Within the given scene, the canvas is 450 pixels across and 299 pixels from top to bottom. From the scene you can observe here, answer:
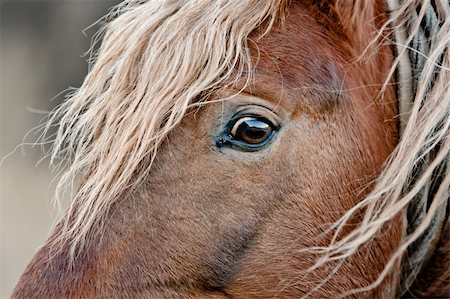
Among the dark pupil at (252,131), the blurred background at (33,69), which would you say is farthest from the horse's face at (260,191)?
the blurred background at (33,69)

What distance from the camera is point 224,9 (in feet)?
7.63

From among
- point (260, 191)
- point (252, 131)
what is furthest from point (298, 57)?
point (260, 191)

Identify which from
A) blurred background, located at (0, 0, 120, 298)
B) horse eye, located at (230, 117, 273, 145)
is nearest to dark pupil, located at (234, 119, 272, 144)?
horse eye, located at (230, 117, 273, 145)

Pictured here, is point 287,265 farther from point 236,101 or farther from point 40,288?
point 40,288

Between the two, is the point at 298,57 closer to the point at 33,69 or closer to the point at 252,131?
the point at 252,131

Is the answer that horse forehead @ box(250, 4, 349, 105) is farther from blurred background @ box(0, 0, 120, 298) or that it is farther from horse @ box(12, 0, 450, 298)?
blurred background @ box(0, 0, 120, 298)

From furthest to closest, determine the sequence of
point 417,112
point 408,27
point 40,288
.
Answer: point 408,27 → point 417,112 → point 40,288

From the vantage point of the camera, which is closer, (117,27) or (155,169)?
(155,169)

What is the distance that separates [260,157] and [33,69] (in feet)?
30.0

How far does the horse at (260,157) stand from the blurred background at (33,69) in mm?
7127

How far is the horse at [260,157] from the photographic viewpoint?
2.15 metres

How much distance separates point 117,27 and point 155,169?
1.96ft

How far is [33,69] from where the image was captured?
35.5ft

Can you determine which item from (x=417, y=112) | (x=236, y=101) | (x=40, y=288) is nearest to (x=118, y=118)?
(x=236, y=101)
